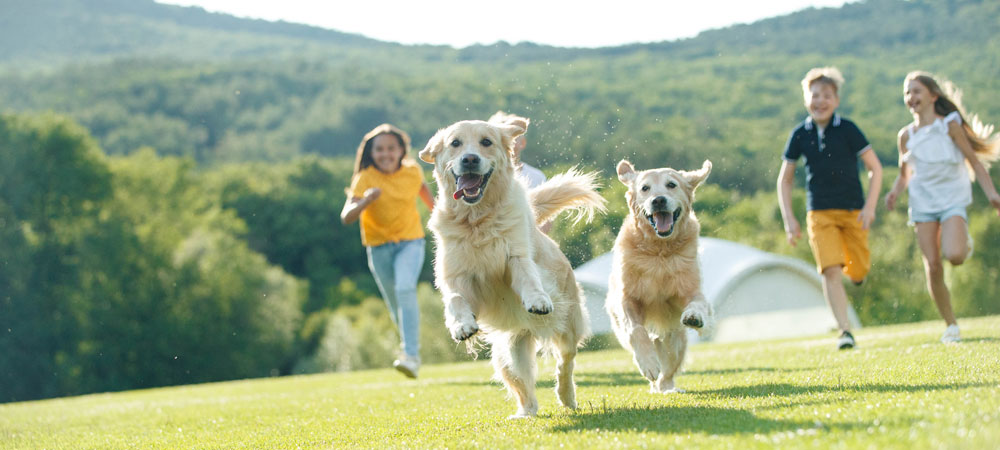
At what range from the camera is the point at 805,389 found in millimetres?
5039

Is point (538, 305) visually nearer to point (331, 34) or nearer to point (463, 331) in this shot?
point (463, 331)

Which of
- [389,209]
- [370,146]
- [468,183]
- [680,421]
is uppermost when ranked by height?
[370,146]

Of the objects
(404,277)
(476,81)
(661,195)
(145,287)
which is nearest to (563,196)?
(661,195)

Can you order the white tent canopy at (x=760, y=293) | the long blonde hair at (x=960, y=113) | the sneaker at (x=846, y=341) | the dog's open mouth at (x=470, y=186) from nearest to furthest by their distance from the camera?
1. the dog's open mouth at (x=470, y=186)
2. the sneaker at (x=846, y=341)
3. the long blonde hair at (x=960, y=113)
4. the white tent canopy at (x=760, y=293)

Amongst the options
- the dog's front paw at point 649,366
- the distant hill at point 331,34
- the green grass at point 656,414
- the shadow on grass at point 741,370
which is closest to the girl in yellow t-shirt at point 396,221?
the green grass at point 656,414

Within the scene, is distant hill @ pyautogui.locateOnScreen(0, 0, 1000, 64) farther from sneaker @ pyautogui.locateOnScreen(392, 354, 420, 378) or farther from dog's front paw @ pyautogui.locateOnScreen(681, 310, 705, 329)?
dog's front paw @ pyautogui.locateOnScreen(681, 310, 705, 329)

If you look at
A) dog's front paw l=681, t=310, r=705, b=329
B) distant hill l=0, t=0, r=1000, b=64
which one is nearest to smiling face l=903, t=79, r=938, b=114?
dog's front paw l=681, t=310, r=705, b=329

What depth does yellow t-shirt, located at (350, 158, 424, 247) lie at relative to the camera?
369 inches

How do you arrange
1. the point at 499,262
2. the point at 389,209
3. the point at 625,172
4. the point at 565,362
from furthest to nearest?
the point at 389,209, the point at 625,172, the point at 565,362, the point at 499,262

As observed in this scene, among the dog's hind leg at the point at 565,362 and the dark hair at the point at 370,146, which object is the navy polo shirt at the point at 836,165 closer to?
the dark hair at the point at 370,146

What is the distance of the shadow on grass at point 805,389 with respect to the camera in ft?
14.5

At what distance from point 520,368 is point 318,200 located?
5283 centimetres

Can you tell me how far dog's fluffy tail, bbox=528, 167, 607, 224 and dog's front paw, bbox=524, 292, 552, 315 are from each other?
1.64 metres

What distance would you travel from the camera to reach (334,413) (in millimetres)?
6781
